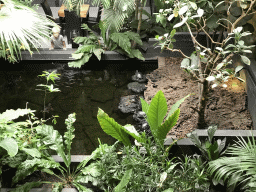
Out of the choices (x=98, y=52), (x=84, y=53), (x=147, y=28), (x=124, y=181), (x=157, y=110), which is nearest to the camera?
(x=124, y=181)

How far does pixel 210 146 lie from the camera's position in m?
3.53

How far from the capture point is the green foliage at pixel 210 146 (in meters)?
3.54

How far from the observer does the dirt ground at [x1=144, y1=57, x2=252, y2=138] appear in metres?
4.57

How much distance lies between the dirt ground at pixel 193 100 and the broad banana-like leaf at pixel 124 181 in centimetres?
134

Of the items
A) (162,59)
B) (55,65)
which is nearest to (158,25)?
(162,59)

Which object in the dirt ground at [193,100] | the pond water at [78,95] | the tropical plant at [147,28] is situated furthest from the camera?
the tropical plant at [147,28]

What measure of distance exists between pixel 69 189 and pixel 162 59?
3.60m

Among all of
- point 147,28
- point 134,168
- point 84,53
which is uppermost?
point 147,28

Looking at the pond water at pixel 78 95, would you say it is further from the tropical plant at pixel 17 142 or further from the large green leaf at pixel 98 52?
the tropical plant at pixel 17 142

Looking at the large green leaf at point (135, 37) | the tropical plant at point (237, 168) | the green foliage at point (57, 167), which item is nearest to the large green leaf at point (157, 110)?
the green foliage at point (57, 167)

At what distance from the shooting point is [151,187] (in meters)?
3.27

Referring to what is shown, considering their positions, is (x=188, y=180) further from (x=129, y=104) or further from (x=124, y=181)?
(x=129, y=104)

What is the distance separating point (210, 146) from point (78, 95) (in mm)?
2787

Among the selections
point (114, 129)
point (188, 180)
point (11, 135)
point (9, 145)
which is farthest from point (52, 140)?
point (188, 180)
